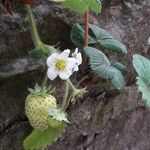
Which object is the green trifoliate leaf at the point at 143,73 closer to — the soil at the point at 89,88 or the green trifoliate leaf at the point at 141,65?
the green trifoliate leaf at the point at 141,65

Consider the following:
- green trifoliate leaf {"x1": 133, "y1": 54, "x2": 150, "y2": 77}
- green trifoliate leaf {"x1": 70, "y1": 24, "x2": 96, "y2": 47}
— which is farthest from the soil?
green trifoliate leaf {"x1": 133, "y1": 54, "x2": 150, "y2": 77}

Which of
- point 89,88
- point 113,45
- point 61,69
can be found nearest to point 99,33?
point 113,45

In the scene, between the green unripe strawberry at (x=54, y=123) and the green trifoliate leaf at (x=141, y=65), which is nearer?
the green unripe strawberry at (x=54, y=123)

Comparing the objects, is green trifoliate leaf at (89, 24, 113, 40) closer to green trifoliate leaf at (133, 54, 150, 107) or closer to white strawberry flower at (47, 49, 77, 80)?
green trifoliate leaf at (133, 54, 150, 107)

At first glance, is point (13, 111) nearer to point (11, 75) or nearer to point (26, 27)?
point (11, 75)

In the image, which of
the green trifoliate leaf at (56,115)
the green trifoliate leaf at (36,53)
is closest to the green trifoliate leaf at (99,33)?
the green trifoliate leaf at (36,53)
